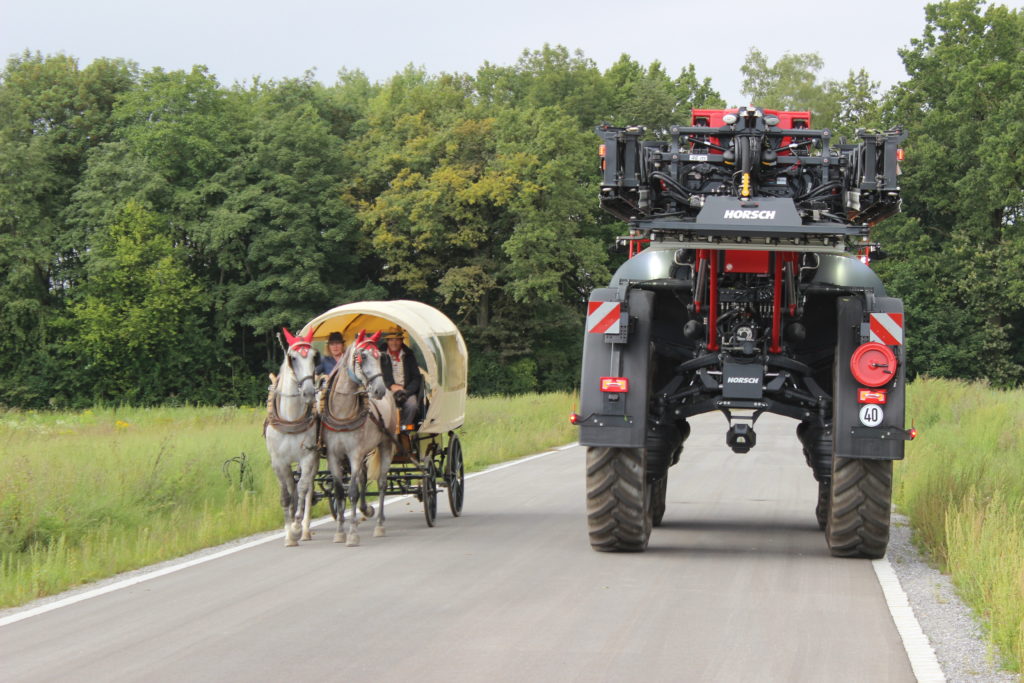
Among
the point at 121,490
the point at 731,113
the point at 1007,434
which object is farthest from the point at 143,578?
the point at 1007,434

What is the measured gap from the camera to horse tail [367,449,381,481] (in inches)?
559

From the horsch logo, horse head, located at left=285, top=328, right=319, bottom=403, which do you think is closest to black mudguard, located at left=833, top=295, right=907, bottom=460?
the horsch logo

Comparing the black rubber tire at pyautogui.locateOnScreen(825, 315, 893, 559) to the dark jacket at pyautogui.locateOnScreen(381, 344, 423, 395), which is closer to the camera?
the black rubber tire at pyautogui.locateOnScreen(825, 315, 893, 559)

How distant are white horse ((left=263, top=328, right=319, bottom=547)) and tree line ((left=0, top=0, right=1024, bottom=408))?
4602 cm

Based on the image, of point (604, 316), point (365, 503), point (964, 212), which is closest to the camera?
point (604, 316)

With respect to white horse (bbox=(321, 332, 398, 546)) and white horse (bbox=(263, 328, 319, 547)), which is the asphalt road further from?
white horse (bbox=(321, 332, 398, 546))

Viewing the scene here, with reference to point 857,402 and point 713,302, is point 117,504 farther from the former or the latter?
point 857,402

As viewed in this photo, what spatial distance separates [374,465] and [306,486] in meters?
1.34

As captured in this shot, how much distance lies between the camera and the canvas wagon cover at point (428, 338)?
1484 centimetres

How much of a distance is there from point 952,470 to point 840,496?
491 cm

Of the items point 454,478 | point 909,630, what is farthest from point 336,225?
point 909,630

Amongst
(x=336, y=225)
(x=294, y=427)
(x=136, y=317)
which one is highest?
(x=336, y=225)

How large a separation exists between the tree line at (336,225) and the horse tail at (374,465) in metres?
44.7

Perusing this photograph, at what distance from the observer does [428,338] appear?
50.0 ft
